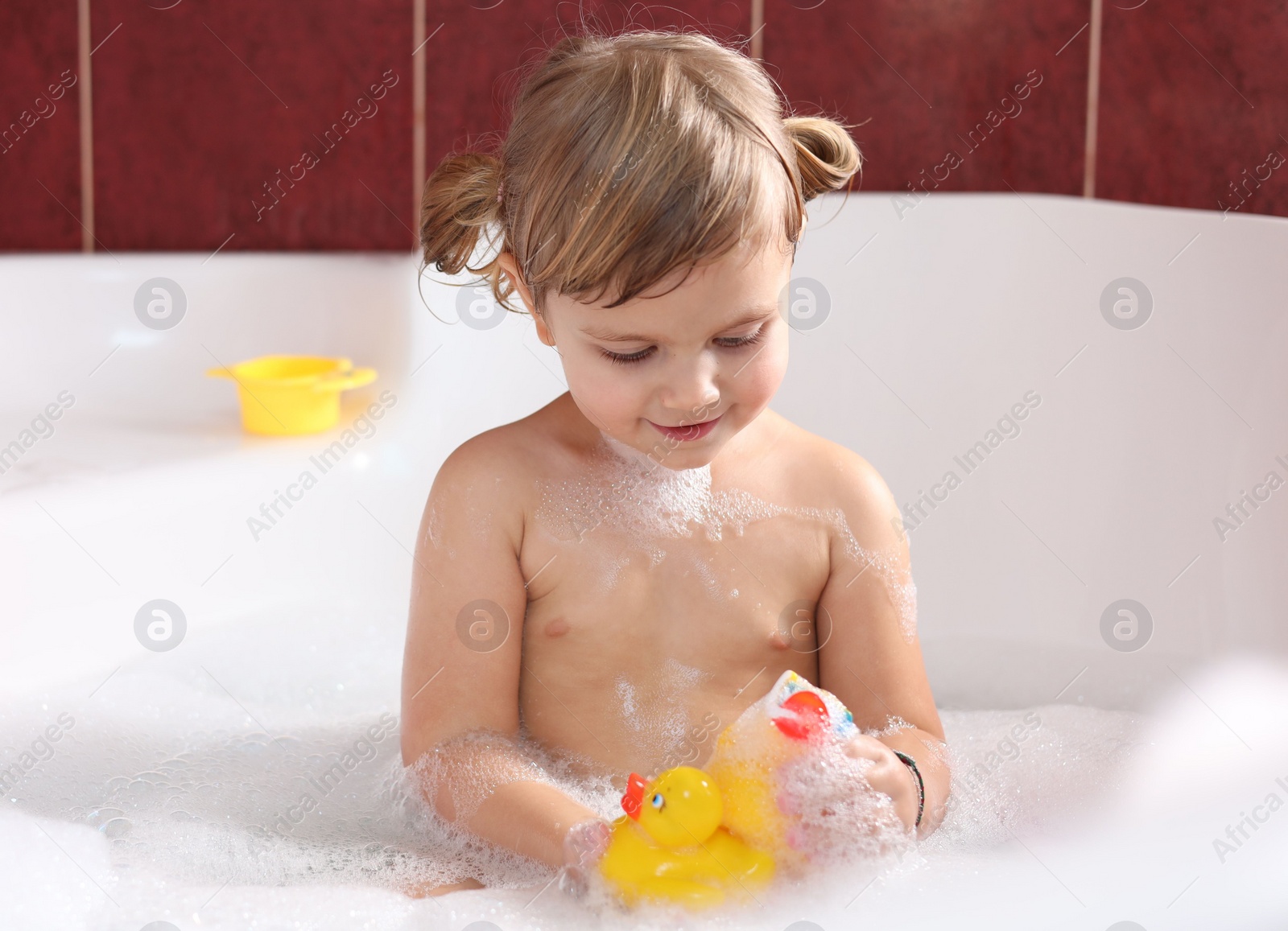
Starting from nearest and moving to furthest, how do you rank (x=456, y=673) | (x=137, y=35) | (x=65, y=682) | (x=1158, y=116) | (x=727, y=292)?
(x=727, y=292), (x=456, y=673), (x=65, y=682), (x=1158, y=116), (x=137, y=35)

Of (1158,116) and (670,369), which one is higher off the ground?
(1158,116)

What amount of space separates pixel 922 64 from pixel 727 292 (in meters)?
→ 1.11

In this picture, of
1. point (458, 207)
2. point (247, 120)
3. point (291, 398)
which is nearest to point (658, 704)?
point (458, 207)

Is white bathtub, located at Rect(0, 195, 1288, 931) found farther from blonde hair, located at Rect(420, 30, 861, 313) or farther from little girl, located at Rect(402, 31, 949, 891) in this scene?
blonde hair, located at Rect(420, 30, 861, 313)

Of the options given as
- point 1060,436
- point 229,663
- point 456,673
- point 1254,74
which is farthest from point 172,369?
point 1254,74

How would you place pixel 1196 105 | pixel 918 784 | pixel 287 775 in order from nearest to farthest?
pixel 918 784, pixel 287 775, pixel 1196 105

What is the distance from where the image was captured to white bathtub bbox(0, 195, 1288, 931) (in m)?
1.21

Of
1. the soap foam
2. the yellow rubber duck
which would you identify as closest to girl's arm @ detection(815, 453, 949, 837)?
the soap foam

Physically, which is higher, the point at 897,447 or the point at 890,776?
the point at 897,447

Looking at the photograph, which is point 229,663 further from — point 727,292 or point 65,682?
point 727,292

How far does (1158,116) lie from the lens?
5.03 feet

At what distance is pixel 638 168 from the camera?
0.75 meters

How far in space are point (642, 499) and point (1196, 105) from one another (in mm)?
920

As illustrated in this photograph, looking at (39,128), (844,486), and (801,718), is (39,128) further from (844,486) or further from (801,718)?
(801,718)
